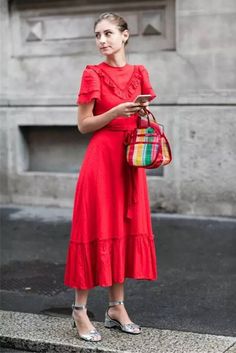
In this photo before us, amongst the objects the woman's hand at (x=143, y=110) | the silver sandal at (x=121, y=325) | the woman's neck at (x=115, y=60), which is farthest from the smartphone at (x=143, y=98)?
the silver sandal at (x=121, y=325)

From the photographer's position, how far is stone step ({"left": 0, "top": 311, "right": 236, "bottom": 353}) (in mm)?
4496

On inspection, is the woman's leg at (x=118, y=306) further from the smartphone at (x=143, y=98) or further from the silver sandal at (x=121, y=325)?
the smartphone at (x=143, y=98)

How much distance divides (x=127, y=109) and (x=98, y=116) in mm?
235

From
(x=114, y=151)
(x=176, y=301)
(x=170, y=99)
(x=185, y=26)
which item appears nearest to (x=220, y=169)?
(x=170, y=99)

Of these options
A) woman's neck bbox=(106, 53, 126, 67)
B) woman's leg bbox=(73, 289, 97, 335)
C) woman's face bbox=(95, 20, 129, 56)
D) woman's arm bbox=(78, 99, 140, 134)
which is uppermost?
woman's face bbox=(95, 20, 129, 56)

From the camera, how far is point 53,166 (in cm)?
908

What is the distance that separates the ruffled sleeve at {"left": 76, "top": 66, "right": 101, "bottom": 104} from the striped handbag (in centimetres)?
31

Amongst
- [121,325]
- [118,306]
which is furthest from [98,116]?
[121,325]

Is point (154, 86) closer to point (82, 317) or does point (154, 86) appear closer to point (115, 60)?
point (115, 60)

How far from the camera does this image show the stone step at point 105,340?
4496 mm

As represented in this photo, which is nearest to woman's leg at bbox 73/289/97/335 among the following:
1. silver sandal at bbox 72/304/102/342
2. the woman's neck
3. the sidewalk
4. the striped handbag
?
silver sandal at bbox 72/304/102/342

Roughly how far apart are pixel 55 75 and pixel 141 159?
180 inches

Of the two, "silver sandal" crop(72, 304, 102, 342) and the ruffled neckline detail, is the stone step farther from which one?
the ruffled neckline detail

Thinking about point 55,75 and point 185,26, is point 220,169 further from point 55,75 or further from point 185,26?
point 55,75
